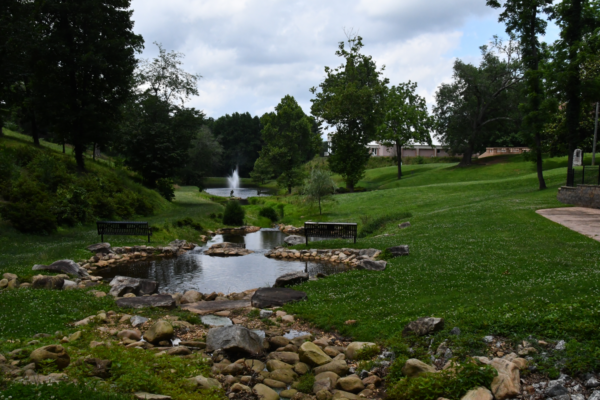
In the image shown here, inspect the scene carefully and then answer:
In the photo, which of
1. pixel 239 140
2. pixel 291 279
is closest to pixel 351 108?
pixel 291 279

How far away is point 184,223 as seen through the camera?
31766 millimetres

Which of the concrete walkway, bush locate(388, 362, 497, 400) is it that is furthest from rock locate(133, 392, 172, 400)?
the concrete walkway

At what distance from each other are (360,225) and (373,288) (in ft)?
60.4

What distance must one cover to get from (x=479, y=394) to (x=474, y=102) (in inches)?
2603

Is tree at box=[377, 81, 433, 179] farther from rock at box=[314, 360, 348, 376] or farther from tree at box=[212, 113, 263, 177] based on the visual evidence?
tree at box=[212, 113, 263, 177]

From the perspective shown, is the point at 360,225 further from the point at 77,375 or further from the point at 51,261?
the point at 77,375

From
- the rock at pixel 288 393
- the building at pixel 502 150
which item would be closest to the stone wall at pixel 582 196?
the rock at pixel 288 393

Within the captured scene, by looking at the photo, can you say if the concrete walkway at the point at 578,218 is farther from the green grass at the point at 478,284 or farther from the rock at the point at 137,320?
the rock at the point at 137,320

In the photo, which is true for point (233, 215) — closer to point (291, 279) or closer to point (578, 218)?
point (291, 279)

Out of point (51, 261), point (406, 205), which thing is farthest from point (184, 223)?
point (406, 205)

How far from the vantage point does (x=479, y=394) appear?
6.32 meters

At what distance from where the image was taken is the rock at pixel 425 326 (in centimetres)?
864

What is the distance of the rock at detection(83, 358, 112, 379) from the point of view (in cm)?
680

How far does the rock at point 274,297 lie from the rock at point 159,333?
11.4ft
